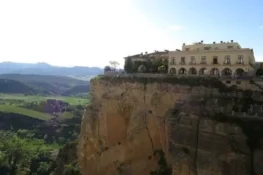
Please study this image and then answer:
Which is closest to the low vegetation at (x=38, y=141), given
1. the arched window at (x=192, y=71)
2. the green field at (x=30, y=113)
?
the green field at (x=30, y=113)

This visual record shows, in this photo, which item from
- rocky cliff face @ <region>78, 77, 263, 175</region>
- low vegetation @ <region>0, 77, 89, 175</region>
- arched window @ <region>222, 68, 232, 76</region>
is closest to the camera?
rocky cliff face @ <region>78, 77, 263, 175</region>

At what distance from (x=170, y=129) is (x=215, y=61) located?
1218 cm

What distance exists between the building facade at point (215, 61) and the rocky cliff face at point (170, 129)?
5332 mm

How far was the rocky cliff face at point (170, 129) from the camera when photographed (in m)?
30.4

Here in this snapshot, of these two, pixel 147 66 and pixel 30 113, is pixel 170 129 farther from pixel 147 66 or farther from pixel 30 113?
pixel 30 113

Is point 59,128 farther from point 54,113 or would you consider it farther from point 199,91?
point 199,91

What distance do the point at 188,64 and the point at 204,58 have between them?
247 centimetres

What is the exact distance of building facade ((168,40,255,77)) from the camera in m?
41.0

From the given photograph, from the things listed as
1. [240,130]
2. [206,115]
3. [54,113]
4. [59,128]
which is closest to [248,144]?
[240,130]

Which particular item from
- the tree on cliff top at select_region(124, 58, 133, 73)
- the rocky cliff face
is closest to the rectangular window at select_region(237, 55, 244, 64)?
the rocky cliff face

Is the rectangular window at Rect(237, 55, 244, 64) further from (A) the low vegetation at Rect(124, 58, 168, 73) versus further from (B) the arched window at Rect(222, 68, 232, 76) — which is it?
(A) the low vegetation at Rect(124, 58, 168, 73)

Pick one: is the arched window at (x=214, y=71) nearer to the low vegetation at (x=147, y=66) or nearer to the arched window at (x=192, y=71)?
the arched window at (x=192, y=71)

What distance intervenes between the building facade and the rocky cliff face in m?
5.33

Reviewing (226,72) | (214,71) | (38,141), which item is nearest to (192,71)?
(214,71)
